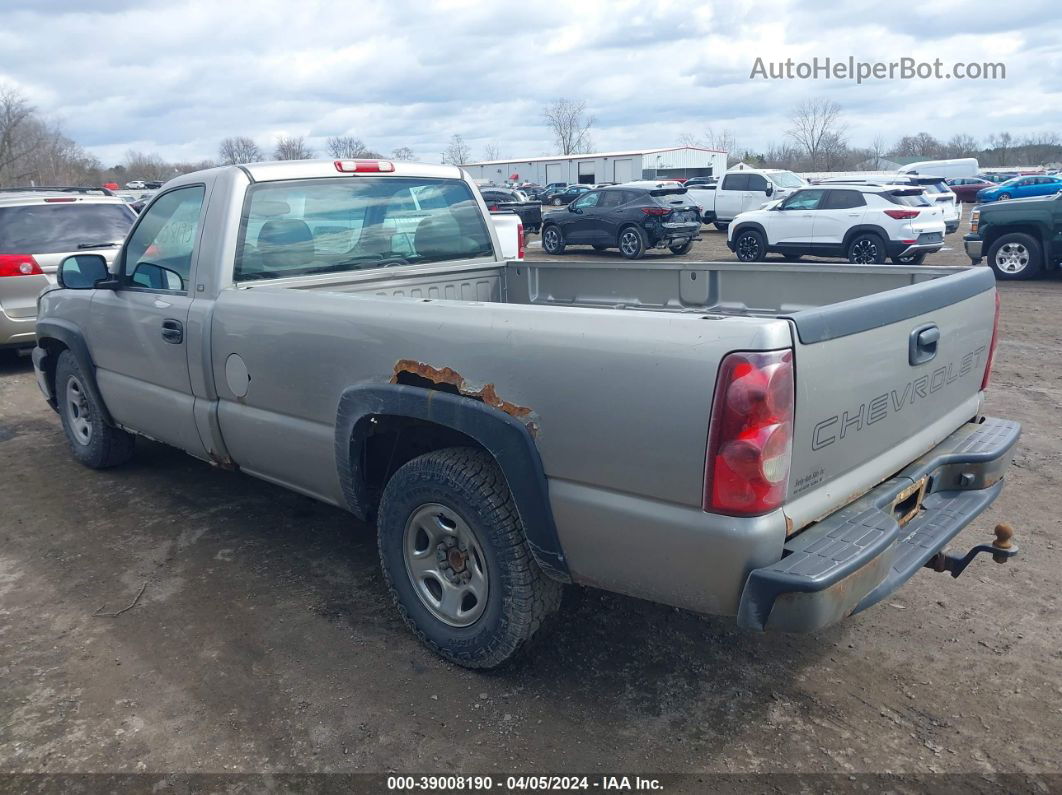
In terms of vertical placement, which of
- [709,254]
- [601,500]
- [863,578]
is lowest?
[709,254]

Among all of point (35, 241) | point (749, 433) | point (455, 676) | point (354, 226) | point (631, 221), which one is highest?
point (354, 226)

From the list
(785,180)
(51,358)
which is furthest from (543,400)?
(785,180)

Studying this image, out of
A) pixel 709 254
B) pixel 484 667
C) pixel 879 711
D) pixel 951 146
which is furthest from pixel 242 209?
pixel 951 146

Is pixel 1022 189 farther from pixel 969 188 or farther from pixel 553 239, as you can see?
pixel 553 239

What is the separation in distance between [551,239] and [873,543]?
19.7 meters

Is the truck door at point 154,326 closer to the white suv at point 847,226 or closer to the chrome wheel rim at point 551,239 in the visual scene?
the white suv at point 847,226

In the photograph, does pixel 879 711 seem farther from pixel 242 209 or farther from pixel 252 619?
pixel 242 209

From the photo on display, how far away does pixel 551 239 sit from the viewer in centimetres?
2162

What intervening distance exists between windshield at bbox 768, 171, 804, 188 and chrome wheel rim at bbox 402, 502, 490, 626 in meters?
24.0

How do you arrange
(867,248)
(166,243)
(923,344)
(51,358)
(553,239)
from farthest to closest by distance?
(553,239), (867,248), (51,358), (166,243), (923,344)

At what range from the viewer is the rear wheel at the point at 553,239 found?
21391 millimetres

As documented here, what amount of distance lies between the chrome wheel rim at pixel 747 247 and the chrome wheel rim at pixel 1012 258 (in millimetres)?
5125

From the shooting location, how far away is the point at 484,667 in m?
3.16

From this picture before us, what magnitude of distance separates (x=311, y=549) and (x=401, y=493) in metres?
1.41
